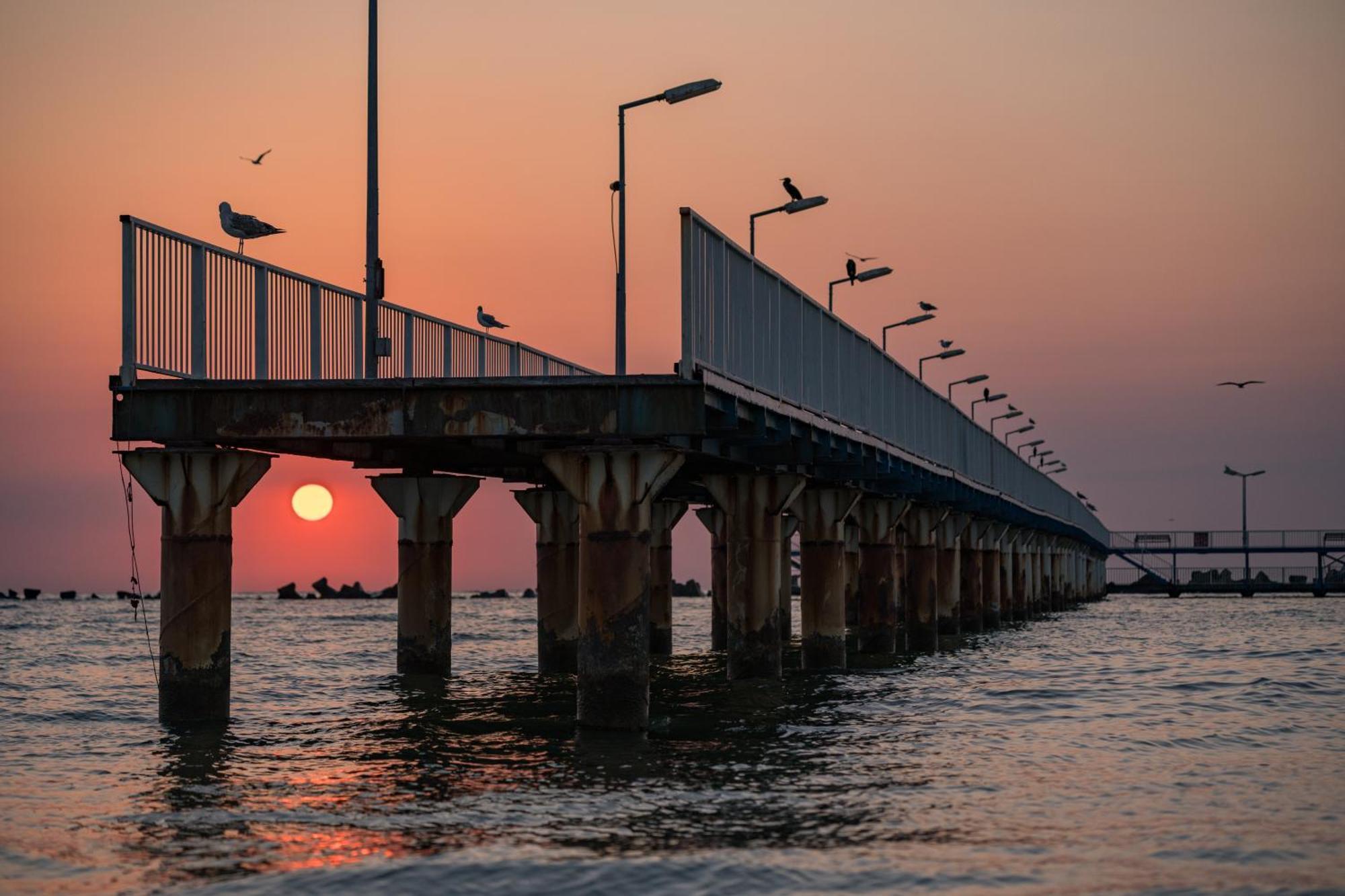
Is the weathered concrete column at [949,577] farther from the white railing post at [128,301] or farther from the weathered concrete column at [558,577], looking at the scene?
the white railing post at [128,301]

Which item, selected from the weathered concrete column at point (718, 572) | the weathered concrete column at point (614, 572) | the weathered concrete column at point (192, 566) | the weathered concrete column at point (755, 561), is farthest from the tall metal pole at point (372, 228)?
the weathered concrete column at point (718, 572)

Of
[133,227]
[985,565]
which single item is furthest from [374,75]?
[985,565]

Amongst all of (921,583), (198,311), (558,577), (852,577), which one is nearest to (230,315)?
(198,311)

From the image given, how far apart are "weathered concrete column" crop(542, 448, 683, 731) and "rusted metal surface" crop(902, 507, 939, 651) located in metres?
29.2

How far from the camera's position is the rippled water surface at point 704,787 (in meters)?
15.9

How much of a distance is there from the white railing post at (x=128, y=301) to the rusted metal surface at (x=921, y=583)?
32325 millimetres

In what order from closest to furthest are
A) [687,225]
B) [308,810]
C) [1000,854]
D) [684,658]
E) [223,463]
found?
[1000,854], [308,810], [687,225], [223,463], [684,658]

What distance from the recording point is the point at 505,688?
37.4 meters

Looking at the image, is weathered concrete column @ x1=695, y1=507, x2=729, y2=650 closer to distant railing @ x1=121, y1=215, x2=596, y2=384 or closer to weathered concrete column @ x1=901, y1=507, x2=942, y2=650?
weathered concrete column @ x1=901, y1=507, x2=942, y2=650

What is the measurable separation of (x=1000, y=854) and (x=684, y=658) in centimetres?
3363

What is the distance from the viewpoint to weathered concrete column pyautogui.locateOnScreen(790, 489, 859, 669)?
40.6m

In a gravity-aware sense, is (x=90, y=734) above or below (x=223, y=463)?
below

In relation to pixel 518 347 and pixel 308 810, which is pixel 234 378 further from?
pixel 518 347

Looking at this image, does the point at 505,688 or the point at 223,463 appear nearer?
the point at 223,463
